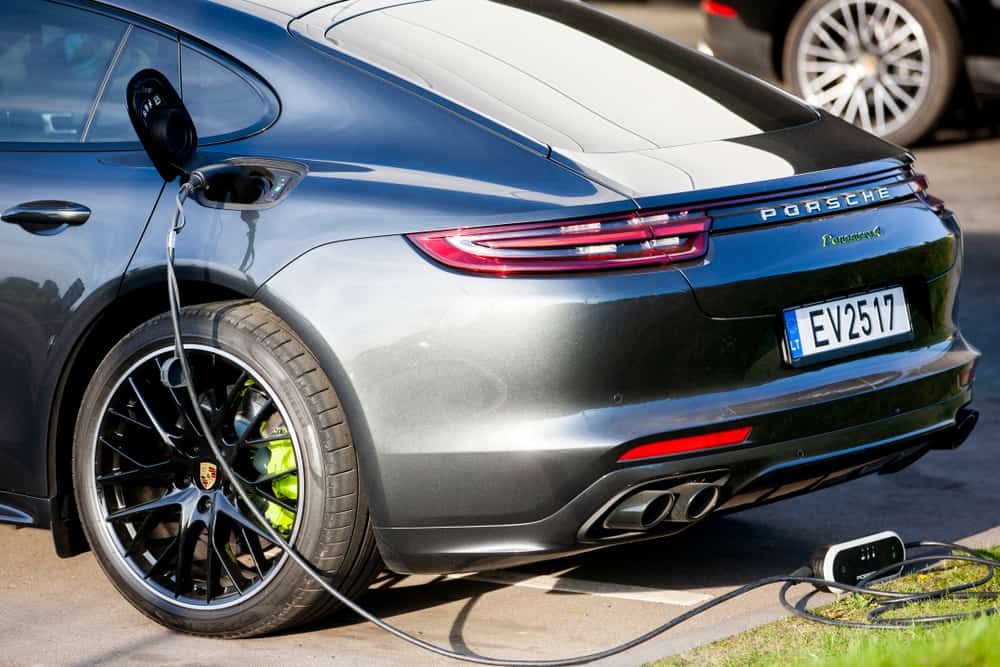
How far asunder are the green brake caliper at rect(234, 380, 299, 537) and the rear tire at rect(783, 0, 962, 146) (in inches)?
286

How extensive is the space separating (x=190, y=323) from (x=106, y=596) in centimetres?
94

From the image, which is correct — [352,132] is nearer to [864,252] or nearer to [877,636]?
[864,252]

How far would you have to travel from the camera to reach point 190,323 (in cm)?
404

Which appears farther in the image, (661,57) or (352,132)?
(661,57)

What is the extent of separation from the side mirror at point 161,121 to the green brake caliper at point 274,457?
57 cm

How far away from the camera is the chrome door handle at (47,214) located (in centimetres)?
416

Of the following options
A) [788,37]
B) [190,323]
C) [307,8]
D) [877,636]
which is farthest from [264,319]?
[788,37]

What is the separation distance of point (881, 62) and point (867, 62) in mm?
89

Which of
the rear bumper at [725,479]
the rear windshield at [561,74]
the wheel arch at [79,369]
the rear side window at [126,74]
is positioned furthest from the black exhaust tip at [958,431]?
the rear side window at [126,74]

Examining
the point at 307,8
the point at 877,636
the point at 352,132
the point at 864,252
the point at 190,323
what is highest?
the point at 307,8

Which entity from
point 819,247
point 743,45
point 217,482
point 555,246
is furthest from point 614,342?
point 743,45

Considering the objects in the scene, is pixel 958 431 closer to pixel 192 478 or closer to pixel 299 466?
pixel 299 466

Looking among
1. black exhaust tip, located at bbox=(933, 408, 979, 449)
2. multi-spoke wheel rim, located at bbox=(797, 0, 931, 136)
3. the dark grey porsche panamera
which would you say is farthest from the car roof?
multi-spoke wheel rim, located at bbox=(797, 0, 931, 136)

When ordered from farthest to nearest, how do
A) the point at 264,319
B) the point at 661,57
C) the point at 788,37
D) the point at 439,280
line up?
1. the point at 788,37
2. the point at 661,57
3. the point at 264,319
4. the point at 439,280
